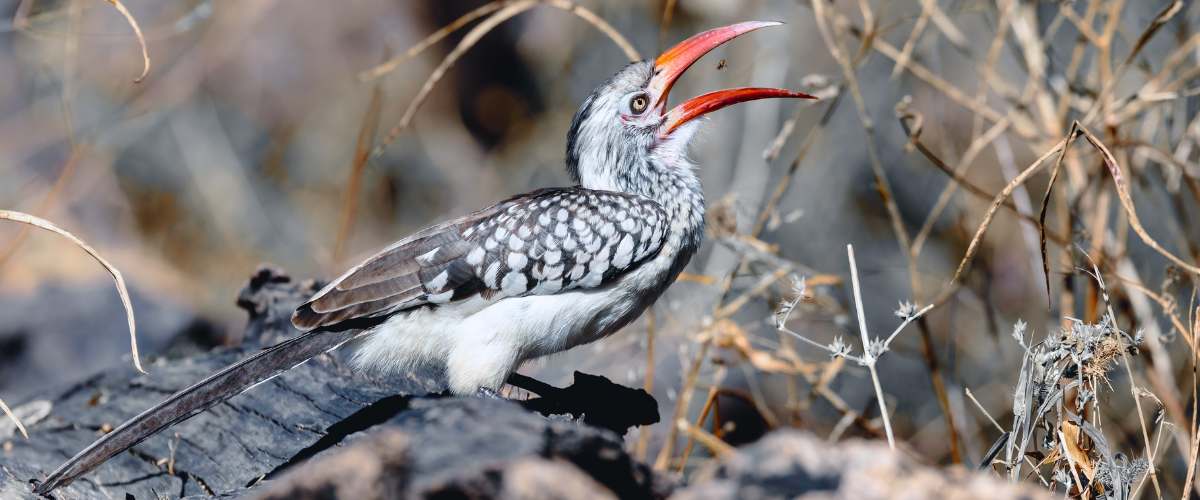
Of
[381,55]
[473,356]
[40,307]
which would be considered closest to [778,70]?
[381,55]

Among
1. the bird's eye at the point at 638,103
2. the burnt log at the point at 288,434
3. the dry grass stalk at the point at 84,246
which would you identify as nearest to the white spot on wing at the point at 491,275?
the burnt log at the point at 288,434

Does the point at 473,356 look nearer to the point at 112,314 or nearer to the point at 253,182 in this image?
the point at 112,314

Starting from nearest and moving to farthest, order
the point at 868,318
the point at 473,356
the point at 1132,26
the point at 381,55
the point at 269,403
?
the point at 473,356 < the point at 269,403 < the point at 1132,26 < the point at 868,318 < the point at 381,55

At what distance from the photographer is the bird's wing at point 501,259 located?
127 inches

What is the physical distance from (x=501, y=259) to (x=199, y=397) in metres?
0.96

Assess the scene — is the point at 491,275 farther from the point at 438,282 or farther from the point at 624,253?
the point at 624,253

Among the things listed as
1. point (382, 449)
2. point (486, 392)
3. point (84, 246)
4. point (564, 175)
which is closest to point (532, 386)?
point (486, 392)

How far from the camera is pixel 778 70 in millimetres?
6254

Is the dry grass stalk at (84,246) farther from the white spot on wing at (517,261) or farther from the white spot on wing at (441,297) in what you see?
the white spot on wing at (517,261)

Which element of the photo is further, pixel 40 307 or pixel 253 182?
pixel 253 182

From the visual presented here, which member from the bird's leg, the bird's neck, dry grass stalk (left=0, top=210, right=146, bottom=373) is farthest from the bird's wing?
dry grass stalk (left=0, top=210, right=146, bottom=373)

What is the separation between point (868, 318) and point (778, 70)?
169cm

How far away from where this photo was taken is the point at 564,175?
302 inches

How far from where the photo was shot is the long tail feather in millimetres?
2676
